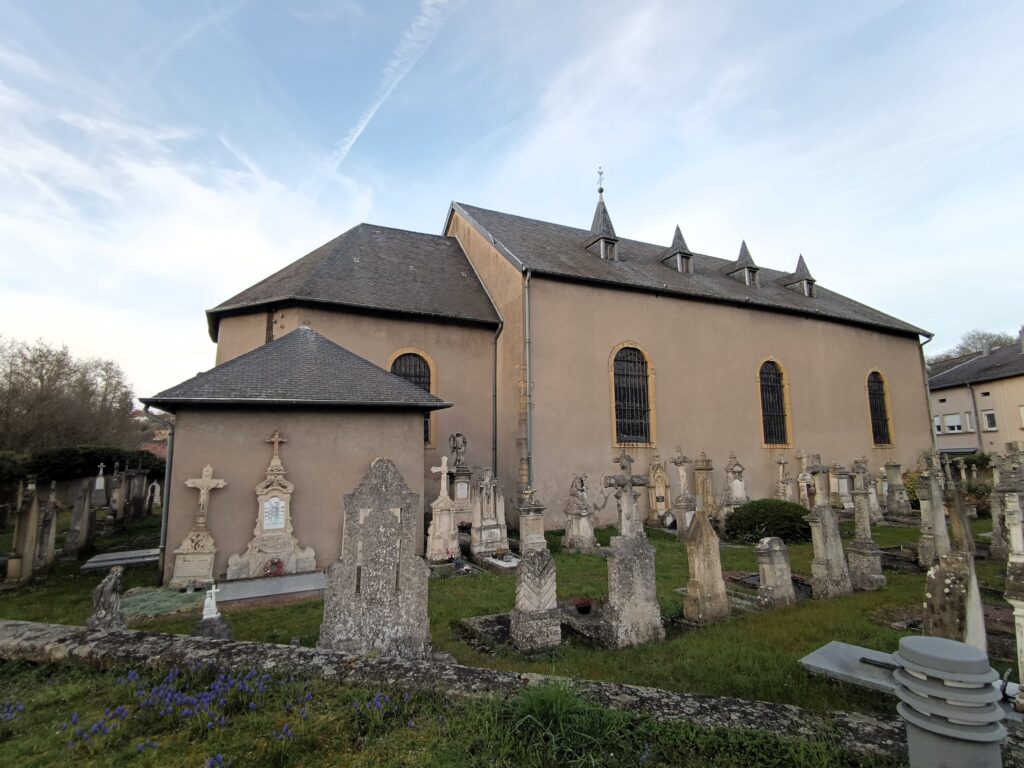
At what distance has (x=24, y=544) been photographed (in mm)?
8742

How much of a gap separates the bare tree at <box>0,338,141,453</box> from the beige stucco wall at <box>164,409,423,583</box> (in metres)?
16.7

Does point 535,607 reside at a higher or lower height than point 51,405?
lower

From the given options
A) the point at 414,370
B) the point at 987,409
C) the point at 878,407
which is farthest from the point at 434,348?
the point at 987,409

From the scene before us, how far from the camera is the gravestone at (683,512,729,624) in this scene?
5.95 m

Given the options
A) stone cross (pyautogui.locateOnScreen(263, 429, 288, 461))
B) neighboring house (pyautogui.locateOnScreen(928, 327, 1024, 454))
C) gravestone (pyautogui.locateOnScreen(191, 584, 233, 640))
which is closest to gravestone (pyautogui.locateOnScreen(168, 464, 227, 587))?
stone cross (pyautogui.locateOnScreen(263, 429, 288, 461))

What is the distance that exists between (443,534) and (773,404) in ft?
44.6

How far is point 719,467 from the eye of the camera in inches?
627

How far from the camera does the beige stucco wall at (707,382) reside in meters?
14.0

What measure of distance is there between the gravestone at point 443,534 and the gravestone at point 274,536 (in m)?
2.27

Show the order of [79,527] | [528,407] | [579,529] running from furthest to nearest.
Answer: [528,407]
[79,527]
[579,529]

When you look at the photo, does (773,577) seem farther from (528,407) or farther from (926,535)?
(528,407)

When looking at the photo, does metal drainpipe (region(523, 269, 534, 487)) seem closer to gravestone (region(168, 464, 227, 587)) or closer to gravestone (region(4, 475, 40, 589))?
gravestone (region(168, 464, 227, 587))

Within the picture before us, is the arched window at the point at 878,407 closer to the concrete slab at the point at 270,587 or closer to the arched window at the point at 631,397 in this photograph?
the arched window at the point at 631,397

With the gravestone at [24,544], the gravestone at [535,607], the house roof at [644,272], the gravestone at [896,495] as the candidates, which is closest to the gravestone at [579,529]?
the gravestone at [535,607]
